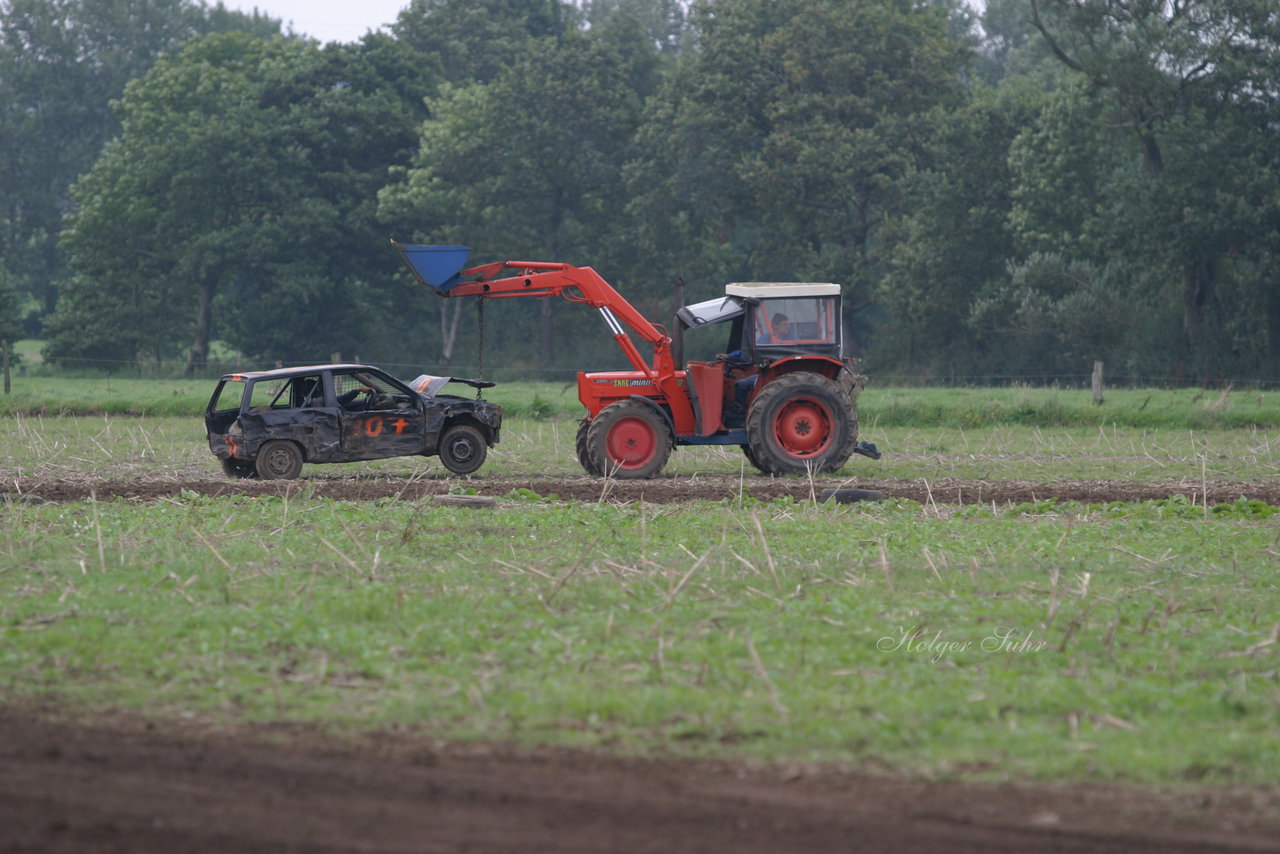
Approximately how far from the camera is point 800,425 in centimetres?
1886

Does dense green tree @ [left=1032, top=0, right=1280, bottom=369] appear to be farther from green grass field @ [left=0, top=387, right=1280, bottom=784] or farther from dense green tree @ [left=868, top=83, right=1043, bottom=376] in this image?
green grass field @ [left=0, top=387, right=1280, bottom=784]

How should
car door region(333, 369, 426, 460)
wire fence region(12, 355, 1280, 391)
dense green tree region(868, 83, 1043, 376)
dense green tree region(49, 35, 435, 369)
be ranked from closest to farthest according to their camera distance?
car door region(333, 369, 426, 460) < wire fence region(12, 355, 1280, 391) < dense green tree region(868, 83, 1043, 376) < dense green tree region(49, 35, 435, 369)

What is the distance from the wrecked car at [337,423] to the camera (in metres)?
17.9

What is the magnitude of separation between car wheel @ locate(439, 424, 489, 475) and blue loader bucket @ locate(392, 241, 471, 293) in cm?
196

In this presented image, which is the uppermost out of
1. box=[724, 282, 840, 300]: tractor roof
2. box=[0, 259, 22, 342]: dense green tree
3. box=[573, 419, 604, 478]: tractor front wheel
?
box=[0, 259, 22, 342]: dense green tree

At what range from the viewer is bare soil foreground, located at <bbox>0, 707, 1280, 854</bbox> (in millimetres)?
5484

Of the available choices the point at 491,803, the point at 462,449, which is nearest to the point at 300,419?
the point at 462,449

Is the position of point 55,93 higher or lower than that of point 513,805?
higher

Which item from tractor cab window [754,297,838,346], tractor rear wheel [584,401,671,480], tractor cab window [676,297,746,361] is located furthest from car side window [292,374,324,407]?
tractor cab window [754,297,838,346]

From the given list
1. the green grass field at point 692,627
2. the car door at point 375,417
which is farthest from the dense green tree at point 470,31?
the green grass field at point 692,627

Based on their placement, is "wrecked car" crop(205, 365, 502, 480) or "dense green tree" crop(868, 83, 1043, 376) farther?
"dense green tree" crop(868, 83, 1043, 376)

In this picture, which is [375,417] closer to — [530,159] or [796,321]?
[796,321]

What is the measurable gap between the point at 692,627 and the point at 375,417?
1017 cm

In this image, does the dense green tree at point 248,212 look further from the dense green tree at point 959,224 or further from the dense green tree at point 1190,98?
the dense green tree at point 1190,98
